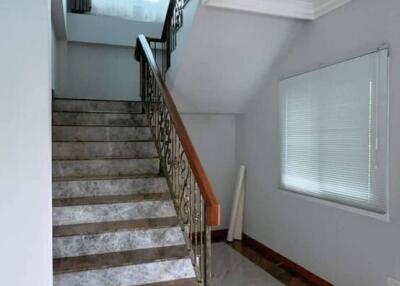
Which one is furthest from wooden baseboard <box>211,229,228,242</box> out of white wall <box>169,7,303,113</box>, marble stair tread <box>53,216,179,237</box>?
marble stair tread <box>53,216,179,237</box>

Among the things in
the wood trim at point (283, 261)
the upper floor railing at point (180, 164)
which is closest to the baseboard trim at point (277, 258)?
the wood trim at point (283, 261)

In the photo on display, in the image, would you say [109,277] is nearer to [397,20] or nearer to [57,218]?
[57,218]

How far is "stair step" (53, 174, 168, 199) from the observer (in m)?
2.85

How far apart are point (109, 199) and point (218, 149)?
238 cm

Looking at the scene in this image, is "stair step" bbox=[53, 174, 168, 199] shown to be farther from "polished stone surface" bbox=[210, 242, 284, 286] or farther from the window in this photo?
the window

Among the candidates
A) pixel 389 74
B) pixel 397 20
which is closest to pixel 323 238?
pixel 389 74

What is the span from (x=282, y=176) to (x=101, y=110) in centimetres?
228

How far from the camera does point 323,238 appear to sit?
10.5ft

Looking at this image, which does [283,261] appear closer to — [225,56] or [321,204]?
[321,204]

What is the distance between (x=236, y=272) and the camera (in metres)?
3.57

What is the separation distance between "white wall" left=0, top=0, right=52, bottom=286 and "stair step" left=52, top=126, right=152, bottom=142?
5.64 ft

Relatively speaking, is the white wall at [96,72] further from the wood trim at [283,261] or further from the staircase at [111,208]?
the wood trim at [283,261]

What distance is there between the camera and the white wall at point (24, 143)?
→ 5.58 ft

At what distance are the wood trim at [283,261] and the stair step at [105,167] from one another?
1794 mm
